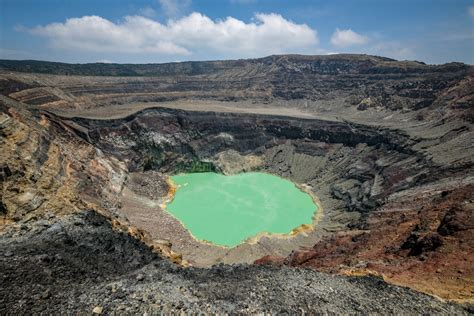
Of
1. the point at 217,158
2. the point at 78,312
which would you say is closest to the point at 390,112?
the point at 217,158

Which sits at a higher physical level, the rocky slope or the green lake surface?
the rocky slope

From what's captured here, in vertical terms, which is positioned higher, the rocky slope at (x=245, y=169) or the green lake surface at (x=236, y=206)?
the rocky slope at (x=245, y=169)

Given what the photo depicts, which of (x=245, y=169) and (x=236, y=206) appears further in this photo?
(x=245, y=169)

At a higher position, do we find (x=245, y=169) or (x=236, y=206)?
(x=245, y=169)

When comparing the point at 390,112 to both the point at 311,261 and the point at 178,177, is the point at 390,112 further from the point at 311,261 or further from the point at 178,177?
the point at 311,261

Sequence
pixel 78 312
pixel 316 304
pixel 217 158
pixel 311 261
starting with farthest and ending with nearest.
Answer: pixel 217 158 < pixel 311 261 < pixel 316 304 < pixel 78 312
